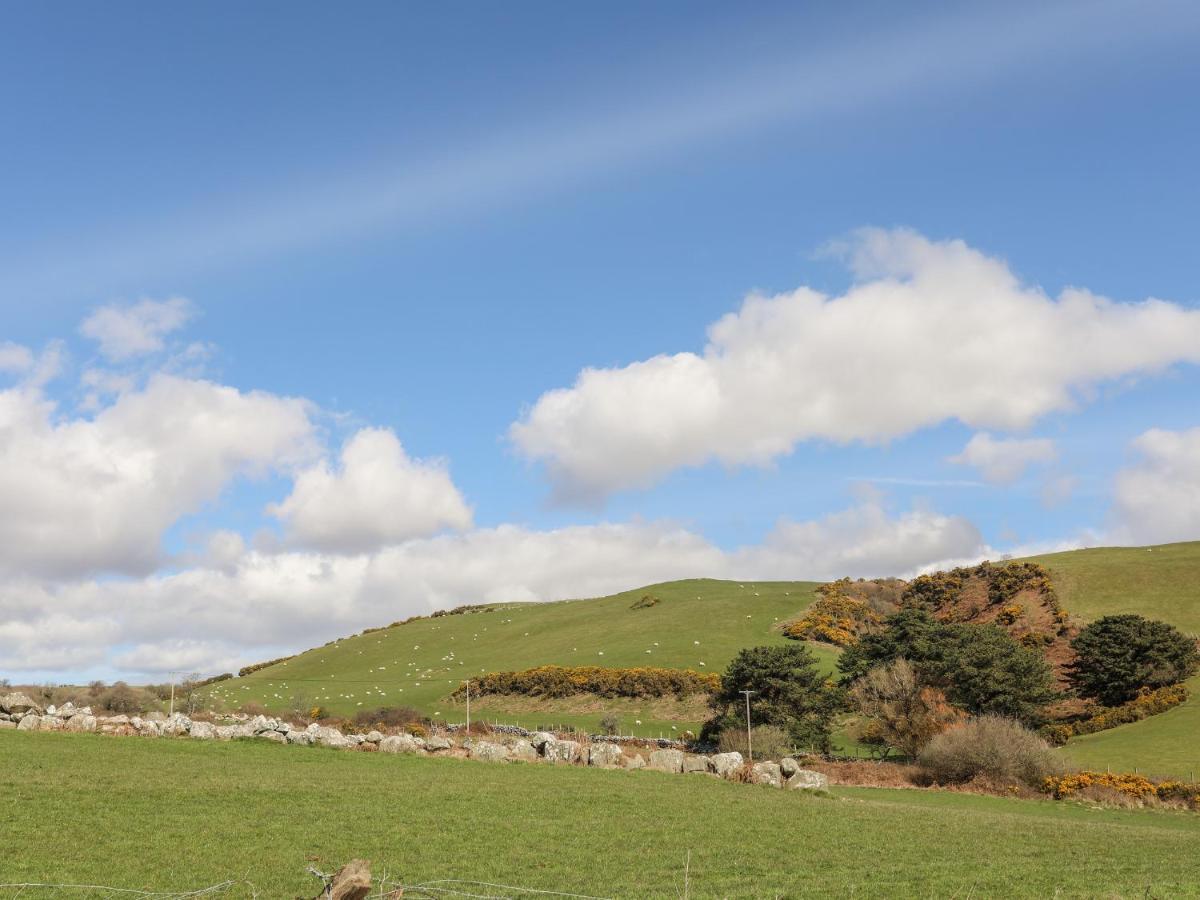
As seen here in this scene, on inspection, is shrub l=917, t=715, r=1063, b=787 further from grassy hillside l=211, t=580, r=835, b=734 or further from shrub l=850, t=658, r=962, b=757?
grassy hillside l=211, t=580, r=835, b=734

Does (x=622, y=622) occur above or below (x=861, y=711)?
above

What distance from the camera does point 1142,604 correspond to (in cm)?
9869

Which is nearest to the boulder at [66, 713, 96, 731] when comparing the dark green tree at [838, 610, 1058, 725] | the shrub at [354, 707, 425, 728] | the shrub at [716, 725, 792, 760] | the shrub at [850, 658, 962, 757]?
the shrub at [354, 707, 425, 728]

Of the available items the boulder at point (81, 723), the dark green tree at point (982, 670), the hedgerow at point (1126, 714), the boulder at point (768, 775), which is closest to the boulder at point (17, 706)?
the boulder at point (81, 723)

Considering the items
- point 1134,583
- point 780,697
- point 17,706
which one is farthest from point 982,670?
point 17,706

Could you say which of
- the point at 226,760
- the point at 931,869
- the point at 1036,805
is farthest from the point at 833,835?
the point at 226,760

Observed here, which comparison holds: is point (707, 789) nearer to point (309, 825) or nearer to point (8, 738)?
point (309, 825)

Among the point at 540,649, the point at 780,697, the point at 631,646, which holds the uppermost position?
the point at 631,646

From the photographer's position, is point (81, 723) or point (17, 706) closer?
point (81, 723)

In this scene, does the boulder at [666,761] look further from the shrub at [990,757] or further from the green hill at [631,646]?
the green hill at [631,646]

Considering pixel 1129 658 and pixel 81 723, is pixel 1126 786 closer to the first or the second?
pixel 1129 658

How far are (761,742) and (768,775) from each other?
1711 cm

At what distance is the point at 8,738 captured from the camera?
47312 millimetres

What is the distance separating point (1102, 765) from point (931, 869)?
45.0 meters
